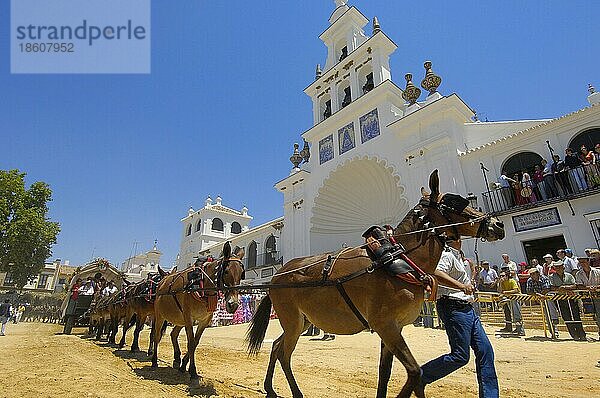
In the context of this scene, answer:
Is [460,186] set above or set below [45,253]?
below

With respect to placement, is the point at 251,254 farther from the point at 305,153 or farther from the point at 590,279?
the point at 590,279

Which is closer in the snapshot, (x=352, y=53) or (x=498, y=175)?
(x=498, y=175)

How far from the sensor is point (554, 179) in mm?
11383

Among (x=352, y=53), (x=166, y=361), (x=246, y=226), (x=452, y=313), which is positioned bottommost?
(x=166, y=361)

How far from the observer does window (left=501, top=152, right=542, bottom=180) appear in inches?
508

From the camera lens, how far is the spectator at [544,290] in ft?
25.7

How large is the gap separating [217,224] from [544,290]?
34.7 metres

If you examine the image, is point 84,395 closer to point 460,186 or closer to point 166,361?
point 166,361

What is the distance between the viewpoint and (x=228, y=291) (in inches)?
183

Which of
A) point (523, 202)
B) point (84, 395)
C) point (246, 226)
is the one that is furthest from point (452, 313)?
point (246, 226)

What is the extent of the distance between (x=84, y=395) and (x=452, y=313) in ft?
13.9

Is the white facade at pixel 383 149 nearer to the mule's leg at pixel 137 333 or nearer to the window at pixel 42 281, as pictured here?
the mule's leg at pixel 137 333

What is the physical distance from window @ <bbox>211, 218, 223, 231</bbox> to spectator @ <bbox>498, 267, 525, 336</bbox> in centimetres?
3297

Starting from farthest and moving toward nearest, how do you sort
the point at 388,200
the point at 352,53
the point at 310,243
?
1. the point at 352,53
2. the point at 310,243
3. the point at 388,200
